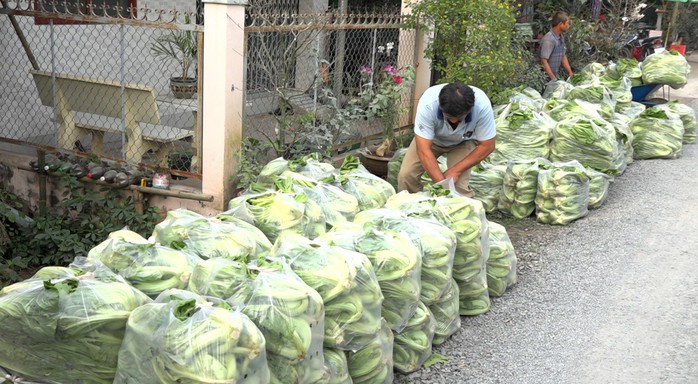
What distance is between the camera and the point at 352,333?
3852 millimetres

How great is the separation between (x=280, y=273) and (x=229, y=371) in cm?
69

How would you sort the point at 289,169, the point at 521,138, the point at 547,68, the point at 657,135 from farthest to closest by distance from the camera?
the point at 547,68
the point at 657,135
the point at 521,138
the point at 289,169

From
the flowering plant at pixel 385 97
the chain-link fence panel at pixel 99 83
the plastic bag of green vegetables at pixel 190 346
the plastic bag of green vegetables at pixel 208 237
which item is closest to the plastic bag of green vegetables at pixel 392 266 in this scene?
the plastic bag of green vegetables at pixel 208 237

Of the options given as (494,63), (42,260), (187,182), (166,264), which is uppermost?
(494,63)

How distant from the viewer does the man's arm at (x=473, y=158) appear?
20.3 feet

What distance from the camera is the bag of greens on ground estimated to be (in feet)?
12.1

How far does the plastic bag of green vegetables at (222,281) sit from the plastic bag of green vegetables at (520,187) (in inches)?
170

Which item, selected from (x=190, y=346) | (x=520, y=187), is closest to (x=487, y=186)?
(x=520, y=187)

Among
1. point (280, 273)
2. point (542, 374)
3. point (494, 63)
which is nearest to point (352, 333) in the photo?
point (280, 273)

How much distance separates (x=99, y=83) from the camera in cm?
706

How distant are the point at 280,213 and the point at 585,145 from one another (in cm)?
438

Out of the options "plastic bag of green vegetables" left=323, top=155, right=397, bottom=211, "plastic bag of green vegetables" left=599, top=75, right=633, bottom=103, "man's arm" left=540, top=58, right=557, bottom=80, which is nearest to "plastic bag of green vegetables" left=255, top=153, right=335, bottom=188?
"plastic bag of green vegetables" left=323, top=155, right=397, bottom=211

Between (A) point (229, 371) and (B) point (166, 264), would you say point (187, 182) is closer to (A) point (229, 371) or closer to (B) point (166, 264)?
(B) point (166, 264)

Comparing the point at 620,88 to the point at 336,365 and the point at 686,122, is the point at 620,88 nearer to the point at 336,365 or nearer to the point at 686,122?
the point at 686,122
